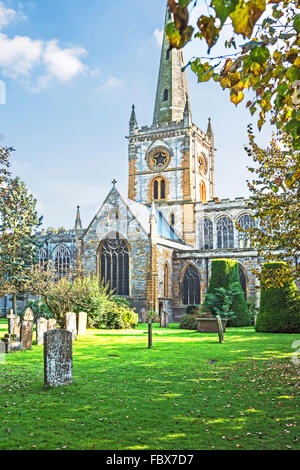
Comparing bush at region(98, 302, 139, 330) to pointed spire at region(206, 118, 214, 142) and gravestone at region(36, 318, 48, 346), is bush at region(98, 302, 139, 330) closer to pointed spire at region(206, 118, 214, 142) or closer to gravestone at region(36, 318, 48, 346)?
gravestone at region(36, 318, 48, 346)

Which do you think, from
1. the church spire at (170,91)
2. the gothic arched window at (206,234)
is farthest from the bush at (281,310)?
the church spire at (170,91)

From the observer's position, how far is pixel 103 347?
14086 mm

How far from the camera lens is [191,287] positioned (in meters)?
32.2

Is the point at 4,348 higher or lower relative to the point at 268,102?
lower

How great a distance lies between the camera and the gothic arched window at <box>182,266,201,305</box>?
3206cm

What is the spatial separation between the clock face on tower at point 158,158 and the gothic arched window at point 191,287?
12.9 meters

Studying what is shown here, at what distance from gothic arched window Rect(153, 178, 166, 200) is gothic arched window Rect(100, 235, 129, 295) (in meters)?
11.3

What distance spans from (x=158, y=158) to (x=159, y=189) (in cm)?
316

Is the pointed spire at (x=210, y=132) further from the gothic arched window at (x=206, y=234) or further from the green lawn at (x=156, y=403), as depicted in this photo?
the green lawn at (x=156, y=403)

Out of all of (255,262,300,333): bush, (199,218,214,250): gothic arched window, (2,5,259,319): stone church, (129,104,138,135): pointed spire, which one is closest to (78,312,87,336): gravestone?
(255,262,300,333): bush
